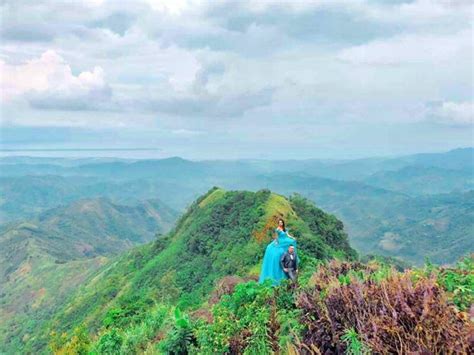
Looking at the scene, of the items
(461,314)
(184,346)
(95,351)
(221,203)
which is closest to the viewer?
(461,314)

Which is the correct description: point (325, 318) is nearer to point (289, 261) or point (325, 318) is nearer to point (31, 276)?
point (289, 261)

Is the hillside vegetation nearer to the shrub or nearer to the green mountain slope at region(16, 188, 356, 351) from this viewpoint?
the shrub

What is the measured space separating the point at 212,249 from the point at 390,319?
41.5m

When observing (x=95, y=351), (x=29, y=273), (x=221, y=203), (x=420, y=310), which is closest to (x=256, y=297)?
(x=420, y=310)

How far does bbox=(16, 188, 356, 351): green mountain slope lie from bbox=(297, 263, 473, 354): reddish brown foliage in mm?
25767

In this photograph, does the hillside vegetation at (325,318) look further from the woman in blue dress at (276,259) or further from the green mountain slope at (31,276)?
the green mountain slope at (31,276)

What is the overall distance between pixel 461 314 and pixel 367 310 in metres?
1.11

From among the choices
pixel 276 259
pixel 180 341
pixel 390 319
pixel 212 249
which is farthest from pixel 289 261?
pixel 212 249

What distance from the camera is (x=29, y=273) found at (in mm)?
128625

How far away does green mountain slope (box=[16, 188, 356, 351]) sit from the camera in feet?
122

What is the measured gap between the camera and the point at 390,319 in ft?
18.3

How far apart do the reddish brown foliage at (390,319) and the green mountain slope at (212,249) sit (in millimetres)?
25767

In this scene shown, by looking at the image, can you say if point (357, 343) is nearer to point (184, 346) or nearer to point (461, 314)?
point (461, 314)

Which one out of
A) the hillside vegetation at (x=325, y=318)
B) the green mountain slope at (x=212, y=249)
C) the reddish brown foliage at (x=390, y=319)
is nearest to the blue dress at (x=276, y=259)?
the hillside vegetation at (x=325, y=318)
